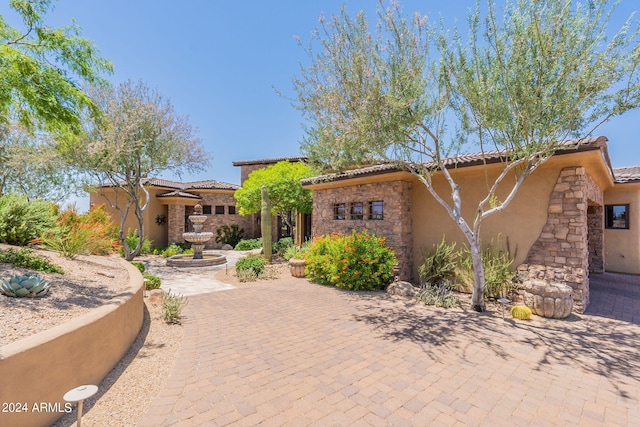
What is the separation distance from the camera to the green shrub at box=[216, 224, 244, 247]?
22.2 m

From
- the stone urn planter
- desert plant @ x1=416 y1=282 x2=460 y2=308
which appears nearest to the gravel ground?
the stone urn planter

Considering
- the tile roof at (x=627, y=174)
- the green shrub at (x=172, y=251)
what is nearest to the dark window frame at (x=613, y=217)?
the tile roof at (x=627, y=174)

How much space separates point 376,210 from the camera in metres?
10.7

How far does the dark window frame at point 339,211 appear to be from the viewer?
11906mm

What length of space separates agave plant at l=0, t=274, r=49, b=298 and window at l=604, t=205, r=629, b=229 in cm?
1914

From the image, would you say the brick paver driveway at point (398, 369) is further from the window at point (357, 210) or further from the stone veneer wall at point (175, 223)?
the stone veneer wall at point (175, 223)

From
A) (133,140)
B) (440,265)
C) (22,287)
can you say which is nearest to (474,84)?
(440,265)

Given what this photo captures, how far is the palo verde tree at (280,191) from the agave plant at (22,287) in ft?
37.3

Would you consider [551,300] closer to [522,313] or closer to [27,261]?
[522,313]

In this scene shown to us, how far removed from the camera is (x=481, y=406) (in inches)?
129

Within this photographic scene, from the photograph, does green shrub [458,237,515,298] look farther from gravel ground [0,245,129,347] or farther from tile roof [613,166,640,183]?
gravel ground [0,245,129,347]

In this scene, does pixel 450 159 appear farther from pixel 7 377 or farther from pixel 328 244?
pixel 7 377

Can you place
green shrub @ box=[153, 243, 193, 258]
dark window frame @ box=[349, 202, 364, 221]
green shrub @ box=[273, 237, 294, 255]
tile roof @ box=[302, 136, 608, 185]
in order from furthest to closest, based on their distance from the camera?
green shrub @ box=[153, 243, 193, 258]
green shrub @ box=[273, 237, 294, 255]
dark window frame @ box=[349, 202, 364, 221]
tile roof @ box=[302, 136, 608, 185]

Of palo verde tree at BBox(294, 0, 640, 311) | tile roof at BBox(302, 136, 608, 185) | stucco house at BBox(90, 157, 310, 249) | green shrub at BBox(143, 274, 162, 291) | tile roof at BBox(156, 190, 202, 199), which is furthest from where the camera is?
tile roof at BBox(156, 190, 202, 199)
